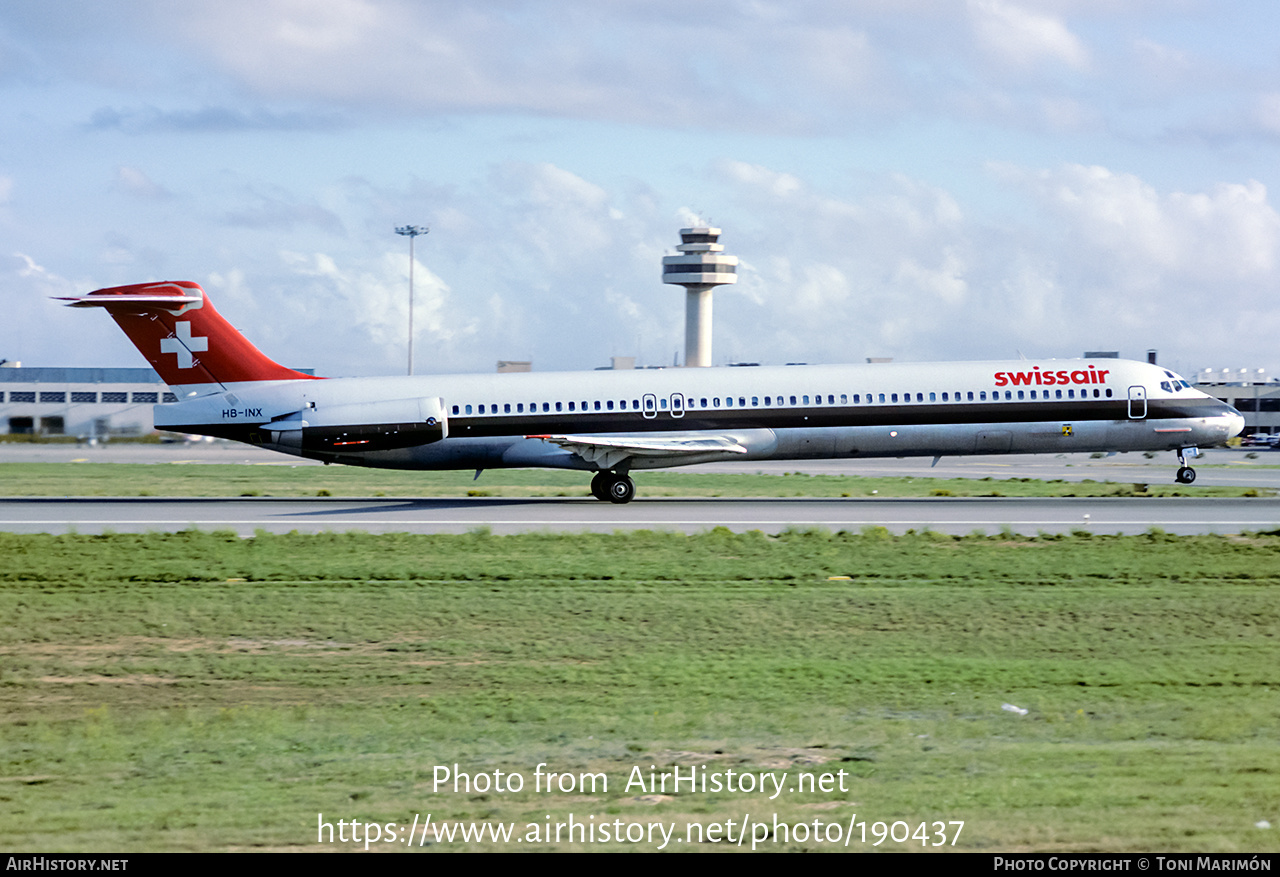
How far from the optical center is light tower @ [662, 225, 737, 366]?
118188 mm

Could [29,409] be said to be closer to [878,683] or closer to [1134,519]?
[1134,519]

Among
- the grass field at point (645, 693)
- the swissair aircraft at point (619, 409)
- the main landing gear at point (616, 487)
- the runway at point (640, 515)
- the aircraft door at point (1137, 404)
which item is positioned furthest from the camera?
the aircraft door at point (1137, 404)

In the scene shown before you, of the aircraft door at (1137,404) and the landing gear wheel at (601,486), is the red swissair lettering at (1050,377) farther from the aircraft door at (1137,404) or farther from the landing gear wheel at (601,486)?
the landing gear wheel at (601,486)

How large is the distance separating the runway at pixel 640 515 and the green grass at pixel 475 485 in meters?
2.71

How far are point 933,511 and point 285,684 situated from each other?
20053 millimetres

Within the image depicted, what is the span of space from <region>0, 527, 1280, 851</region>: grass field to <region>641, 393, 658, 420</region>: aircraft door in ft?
38.8

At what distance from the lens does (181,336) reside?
31766mm

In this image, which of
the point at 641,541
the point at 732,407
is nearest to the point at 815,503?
Answer: the point at 732,407

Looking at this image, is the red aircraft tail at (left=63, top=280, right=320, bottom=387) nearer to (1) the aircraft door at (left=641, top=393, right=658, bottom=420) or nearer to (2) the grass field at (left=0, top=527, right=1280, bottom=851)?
(1) the aircraft door at (left=641, top=393, right=658, bottom=420)

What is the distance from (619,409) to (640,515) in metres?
4.28

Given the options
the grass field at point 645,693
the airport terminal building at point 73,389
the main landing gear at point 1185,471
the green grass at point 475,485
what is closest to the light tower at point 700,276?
the airport terminal building at point 73,389

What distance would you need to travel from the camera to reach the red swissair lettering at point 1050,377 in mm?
32969

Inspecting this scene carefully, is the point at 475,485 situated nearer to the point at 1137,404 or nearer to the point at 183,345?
the point at 183,345

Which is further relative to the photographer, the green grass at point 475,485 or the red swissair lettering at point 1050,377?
the green grass at point 475,485
